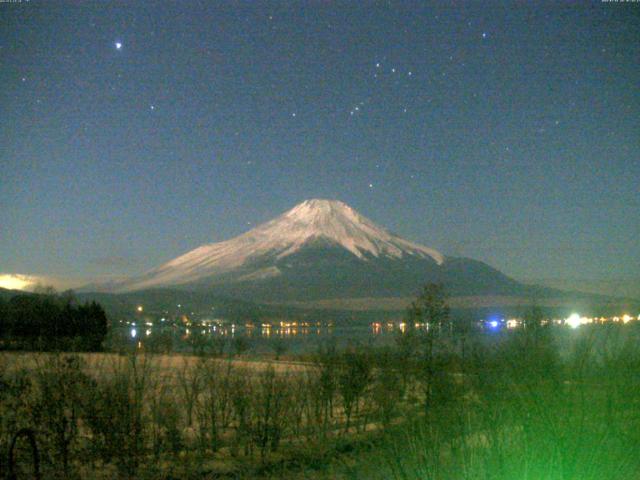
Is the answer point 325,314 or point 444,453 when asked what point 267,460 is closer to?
point 444,453

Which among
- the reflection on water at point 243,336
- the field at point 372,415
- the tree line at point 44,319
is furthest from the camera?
the tree line at point 44,319

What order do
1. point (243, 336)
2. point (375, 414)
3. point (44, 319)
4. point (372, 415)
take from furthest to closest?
point (243, 336) → point (44, 319) → point (372, 415) → point (375, 414)

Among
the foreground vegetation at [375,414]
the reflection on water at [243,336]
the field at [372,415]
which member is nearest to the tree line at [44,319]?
the reflection on water at [243,336]

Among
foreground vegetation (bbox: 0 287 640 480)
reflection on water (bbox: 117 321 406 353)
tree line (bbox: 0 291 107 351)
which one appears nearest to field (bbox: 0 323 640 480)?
foreground vegetation (bbox: 0 287 640 480)

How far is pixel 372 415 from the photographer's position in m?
14.7

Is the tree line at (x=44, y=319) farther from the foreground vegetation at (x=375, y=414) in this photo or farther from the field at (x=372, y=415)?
the field at (x=372, y=415)

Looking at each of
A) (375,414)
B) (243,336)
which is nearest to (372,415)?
(375,414)

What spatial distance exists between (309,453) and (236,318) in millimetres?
130355

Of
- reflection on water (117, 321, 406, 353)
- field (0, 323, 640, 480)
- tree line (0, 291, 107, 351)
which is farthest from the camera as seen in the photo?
tree line (0, 291, 107, 351)

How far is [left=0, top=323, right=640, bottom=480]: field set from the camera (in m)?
Result: 5.06

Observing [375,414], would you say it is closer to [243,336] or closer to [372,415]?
[372,415]

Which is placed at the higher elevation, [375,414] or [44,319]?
[44,319]

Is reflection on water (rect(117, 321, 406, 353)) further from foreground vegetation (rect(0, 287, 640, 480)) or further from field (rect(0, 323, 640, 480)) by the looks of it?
field (rect(0, 323, 640, 480))

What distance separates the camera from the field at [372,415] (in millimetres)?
5062
